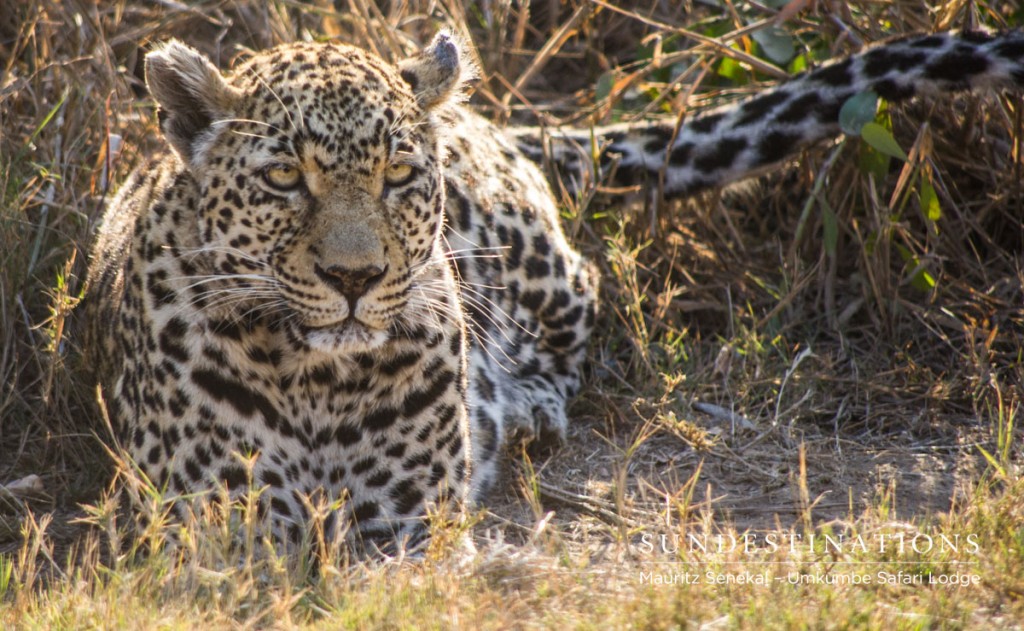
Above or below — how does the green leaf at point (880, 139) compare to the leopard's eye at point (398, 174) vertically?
below

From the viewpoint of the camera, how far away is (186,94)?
4.31m

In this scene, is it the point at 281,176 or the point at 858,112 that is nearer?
the point at 281,176

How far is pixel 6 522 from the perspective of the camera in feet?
16.3

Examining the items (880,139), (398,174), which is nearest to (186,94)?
(398,174)

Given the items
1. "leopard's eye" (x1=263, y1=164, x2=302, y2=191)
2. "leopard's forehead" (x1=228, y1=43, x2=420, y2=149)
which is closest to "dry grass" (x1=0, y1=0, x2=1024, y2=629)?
"leopard's eye" (x1=263, y1=164, x2=302, y2=191)

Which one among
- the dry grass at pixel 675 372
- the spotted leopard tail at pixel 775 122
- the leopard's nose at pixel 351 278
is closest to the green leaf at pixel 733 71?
the dry grass at pixel 675 372

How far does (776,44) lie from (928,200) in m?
1.27

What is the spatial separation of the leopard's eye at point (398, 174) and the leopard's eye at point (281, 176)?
0.96ft

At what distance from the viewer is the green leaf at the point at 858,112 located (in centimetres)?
574

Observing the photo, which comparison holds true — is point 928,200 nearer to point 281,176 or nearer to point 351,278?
point 351,278

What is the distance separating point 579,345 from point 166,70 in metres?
2.67

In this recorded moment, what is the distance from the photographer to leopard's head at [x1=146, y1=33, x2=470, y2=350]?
4.14m

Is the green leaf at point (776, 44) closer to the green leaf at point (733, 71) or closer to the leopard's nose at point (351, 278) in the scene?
the green leaf at point (733, 71)

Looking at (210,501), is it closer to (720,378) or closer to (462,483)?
(462,483)
